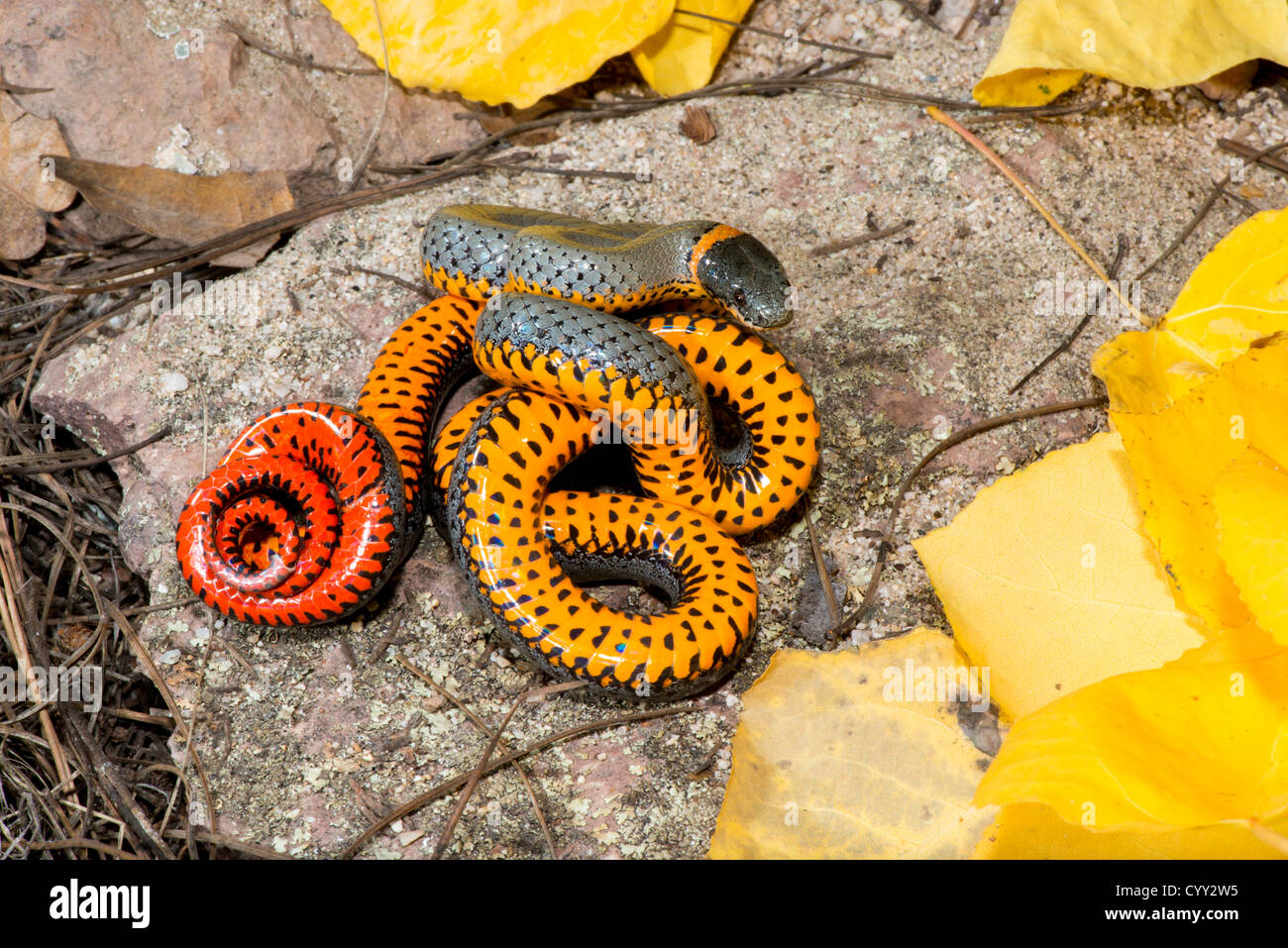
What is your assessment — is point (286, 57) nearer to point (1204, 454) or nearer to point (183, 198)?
point (183, 198)

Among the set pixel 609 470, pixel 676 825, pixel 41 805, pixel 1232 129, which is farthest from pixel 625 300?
pixel 1232 129

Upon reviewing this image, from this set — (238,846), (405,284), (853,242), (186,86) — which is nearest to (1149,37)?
(853,242)

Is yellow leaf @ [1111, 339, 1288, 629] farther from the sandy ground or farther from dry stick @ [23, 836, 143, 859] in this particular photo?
dry stick @ [23, 836, 143, 859]

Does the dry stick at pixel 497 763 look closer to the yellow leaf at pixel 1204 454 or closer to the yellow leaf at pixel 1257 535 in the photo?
the yellow leaf at pixel 1204 454

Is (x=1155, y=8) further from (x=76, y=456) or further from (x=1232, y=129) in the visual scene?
(x=76, y=456)

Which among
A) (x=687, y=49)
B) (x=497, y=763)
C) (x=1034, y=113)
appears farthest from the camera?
(x=687, y=49)

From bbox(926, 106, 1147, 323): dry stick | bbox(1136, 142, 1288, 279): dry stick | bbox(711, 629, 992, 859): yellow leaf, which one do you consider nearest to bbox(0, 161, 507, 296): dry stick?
bbox(926, 106, 1147, 323): dry stick
